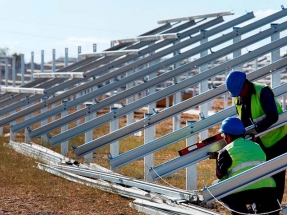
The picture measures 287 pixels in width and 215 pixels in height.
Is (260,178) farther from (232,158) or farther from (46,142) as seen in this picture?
(46,142)

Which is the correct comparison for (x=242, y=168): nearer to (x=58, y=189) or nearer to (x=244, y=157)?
(x=244, y=157)

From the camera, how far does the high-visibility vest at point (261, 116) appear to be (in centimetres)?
765

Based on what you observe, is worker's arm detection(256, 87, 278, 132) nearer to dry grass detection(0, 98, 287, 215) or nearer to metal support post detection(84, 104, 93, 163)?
dry grass detection(0, 98, 287, 215)

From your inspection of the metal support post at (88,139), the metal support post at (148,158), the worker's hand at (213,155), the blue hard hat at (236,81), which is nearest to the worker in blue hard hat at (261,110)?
the blue hard hat at (236,81)

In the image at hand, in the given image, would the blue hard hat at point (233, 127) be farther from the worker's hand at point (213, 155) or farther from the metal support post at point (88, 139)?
the metal support post at point (88, 139)

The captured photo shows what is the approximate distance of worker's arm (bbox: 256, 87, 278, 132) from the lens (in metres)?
7.46

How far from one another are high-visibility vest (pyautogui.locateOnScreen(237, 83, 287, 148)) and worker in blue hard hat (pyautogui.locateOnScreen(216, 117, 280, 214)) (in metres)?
0.69

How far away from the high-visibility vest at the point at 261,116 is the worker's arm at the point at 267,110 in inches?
2.5

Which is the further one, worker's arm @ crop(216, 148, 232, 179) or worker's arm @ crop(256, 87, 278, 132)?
worker's arm @ crop(256, 87, 278, 132)

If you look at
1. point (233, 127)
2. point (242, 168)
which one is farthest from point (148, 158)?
point (242, 168)

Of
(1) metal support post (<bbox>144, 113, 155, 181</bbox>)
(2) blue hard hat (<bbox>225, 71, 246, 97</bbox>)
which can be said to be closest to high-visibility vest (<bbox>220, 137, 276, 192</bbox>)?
(2) blue hard hat (<bbox>225, 71, 246, 97</bbox>)

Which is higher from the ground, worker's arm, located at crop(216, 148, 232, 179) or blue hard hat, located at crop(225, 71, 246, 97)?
blue hard hat, located at crop(225, 71, 246, 97)

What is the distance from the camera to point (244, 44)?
11875 mm

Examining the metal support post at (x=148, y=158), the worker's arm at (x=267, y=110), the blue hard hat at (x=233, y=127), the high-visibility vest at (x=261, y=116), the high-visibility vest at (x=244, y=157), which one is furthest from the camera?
the metal support post at (x=148, y=158)
